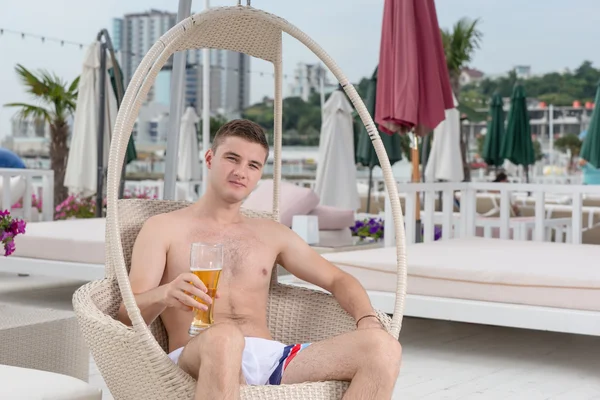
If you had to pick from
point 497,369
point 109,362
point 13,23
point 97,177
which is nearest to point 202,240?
point 109,362

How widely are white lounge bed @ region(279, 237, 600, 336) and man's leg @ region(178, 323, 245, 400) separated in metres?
2.15

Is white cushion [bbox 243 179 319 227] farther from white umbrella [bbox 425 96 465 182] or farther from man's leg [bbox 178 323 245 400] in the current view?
man's leg [bbox 178 323 245 400]

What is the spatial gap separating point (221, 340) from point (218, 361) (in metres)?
0.05

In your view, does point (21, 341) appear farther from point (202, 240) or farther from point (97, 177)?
point (97, 177)

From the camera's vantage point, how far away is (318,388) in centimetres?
207

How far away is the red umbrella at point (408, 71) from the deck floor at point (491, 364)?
124 cm

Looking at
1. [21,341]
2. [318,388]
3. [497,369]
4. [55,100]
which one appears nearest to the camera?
[318,388]

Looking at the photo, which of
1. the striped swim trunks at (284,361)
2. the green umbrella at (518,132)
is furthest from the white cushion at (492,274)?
the green umbrella at (518,132)

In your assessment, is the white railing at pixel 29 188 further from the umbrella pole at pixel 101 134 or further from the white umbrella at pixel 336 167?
the white umbrella at pixel 336 167

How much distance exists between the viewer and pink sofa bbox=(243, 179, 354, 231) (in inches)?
239

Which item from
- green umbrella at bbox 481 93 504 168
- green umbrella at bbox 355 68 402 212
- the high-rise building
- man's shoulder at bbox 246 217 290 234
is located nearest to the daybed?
green umbrella at bbox 355 68 402 212

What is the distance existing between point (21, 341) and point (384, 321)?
1238 millimetres

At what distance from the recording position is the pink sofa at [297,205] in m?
6.07

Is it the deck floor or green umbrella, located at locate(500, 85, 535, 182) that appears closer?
the deck floor
